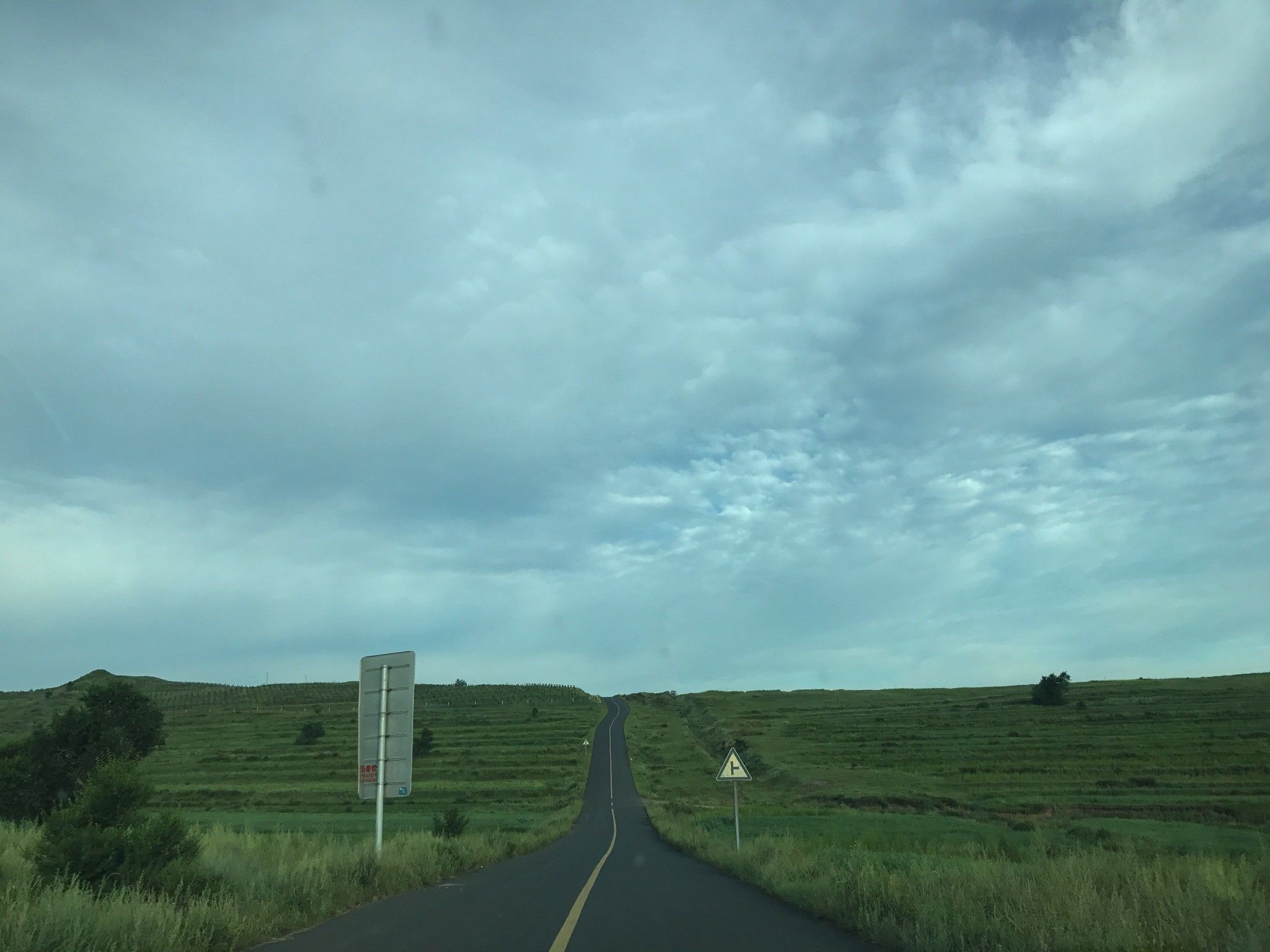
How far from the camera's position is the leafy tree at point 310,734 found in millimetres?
92625

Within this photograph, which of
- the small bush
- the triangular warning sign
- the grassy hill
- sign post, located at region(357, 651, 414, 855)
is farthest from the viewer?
the grassy hill

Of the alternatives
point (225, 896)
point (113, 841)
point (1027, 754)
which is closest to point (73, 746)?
point (113, 841)

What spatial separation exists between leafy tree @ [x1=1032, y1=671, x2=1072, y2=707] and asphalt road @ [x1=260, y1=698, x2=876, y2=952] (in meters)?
98.0

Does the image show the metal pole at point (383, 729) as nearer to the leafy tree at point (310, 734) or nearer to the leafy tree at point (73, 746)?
the leafy tree at point (73, 746)

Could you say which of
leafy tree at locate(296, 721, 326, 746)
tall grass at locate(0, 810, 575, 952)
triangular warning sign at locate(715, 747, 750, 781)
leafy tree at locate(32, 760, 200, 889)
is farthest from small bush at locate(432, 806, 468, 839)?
leafy tree at locate(296, 721, 326, 746)

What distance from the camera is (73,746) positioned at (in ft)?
123

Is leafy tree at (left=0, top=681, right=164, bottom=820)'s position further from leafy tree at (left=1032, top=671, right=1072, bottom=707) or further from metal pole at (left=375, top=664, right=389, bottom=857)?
leafy tree at (left=1032, top=671, right=1072, bottom=707)

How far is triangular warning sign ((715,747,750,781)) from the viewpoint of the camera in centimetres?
2086

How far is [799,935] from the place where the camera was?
949cm

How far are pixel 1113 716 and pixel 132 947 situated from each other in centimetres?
9534

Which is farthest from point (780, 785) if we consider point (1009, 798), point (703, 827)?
point (703, 827)

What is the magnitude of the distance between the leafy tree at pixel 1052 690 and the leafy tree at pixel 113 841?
109011 millimetres

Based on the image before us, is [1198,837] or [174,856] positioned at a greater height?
[174,856]

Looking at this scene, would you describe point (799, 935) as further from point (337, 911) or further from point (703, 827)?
point (703, 827)
